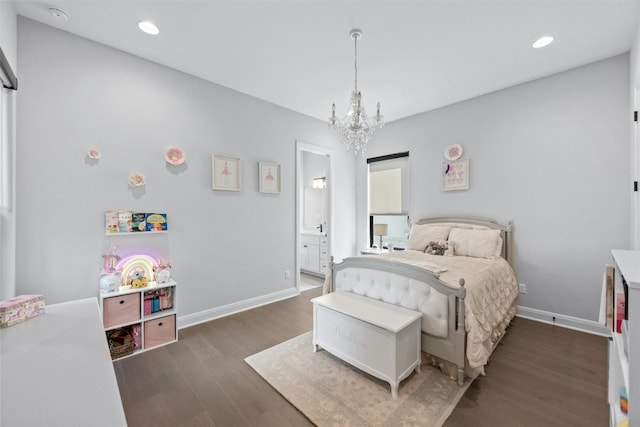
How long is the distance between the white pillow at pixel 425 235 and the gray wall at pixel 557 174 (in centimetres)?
38

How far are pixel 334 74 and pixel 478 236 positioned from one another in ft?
8.64

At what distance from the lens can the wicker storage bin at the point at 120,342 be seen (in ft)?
7.74

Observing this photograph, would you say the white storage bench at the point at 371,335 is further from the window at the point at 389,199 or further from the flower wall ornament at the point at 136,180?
the window at the point at 389,199

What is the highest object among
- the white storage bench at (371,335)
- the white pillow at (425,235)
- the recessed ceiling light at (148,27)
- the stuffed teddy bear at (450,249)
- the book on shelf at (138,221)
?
the recessed ceiling light at (148,27)

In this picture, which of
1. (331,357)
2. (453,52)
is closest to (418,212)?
(453,52)

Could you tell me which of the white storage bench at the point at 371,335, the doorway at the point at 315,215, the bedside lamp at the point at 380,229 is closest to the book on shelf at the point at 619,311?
the white storage bench at the point at 371,335

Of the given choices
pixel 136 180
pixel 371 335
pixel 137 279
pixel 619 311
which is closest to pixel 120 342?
pixel 137 279

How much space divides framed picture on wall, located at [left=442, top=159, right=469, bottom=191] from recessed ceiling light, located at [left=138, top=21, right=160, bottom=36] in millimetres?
3807

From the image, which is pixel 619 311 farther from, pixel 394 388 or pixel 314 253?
pixel 314 253

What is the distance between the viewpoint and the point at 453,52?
2.64m

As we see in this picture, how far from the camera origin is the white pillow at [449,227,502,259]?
3.21 meters

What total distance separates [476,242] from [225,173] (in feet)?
10.6

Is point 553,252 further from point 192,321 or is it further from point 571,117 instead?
point 192,321

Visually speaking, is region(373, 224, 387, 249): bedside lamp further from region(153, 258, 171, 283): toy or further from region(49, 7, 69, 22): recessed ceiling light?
region(49, 7, 69, 22): recessed ceiling light
